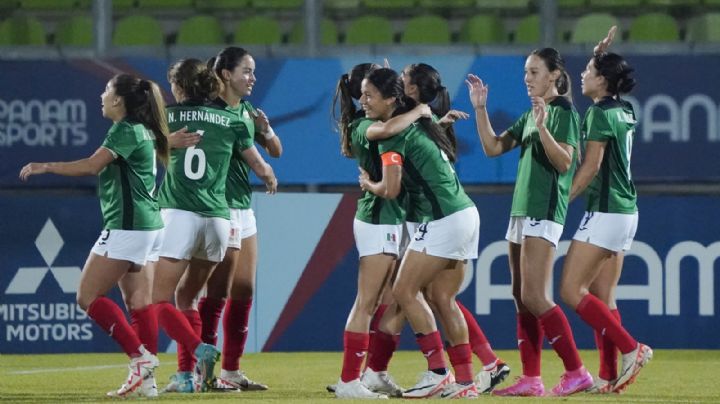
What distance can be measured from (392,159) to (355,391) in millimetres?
1182

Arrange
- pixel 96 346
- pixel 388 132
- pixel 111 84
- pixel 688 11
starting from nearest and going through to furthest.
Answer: pixel 388 132 < pixel 111 84 < pixel 96 346 < pixel 688 11

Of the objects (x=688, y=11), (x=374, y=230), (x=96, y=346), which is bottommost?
(x=96, y=346)

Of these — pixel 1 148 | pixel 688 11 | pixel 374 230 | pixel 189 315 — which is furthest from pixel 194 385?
pixel 688 11

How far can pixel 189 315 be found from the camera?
8.22 meters

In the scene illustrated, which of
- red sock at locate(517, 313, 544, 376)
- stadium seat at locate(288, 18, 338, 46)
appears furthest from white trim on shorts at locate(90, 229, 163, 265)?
stadium seat at locate(288, 18, 338, 46)

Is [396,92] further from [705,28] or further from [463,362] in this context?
[705,28]

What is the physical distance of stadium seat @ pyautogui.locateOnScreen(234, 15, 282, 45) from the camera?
13.5 m

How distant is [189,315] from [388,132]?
5.50 feet

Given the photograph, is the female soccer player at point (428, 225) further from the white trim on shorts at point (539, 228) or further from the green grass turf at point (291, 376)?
the white trim on shorts at point (539, 228)

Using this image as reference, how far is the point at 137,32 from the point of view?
1359 cm

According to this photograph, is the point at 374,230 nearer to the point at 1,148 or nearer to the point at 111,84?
the point at 111,84

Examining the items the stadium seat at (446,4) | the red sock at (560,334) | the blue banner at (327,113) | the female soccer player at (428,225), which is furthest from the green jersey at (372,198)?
the stadium seat at (446,4)

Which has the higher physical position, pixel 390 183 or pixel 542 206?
pixel 390 183

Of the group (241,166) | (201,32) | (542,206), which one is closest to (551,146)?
(542,206)
